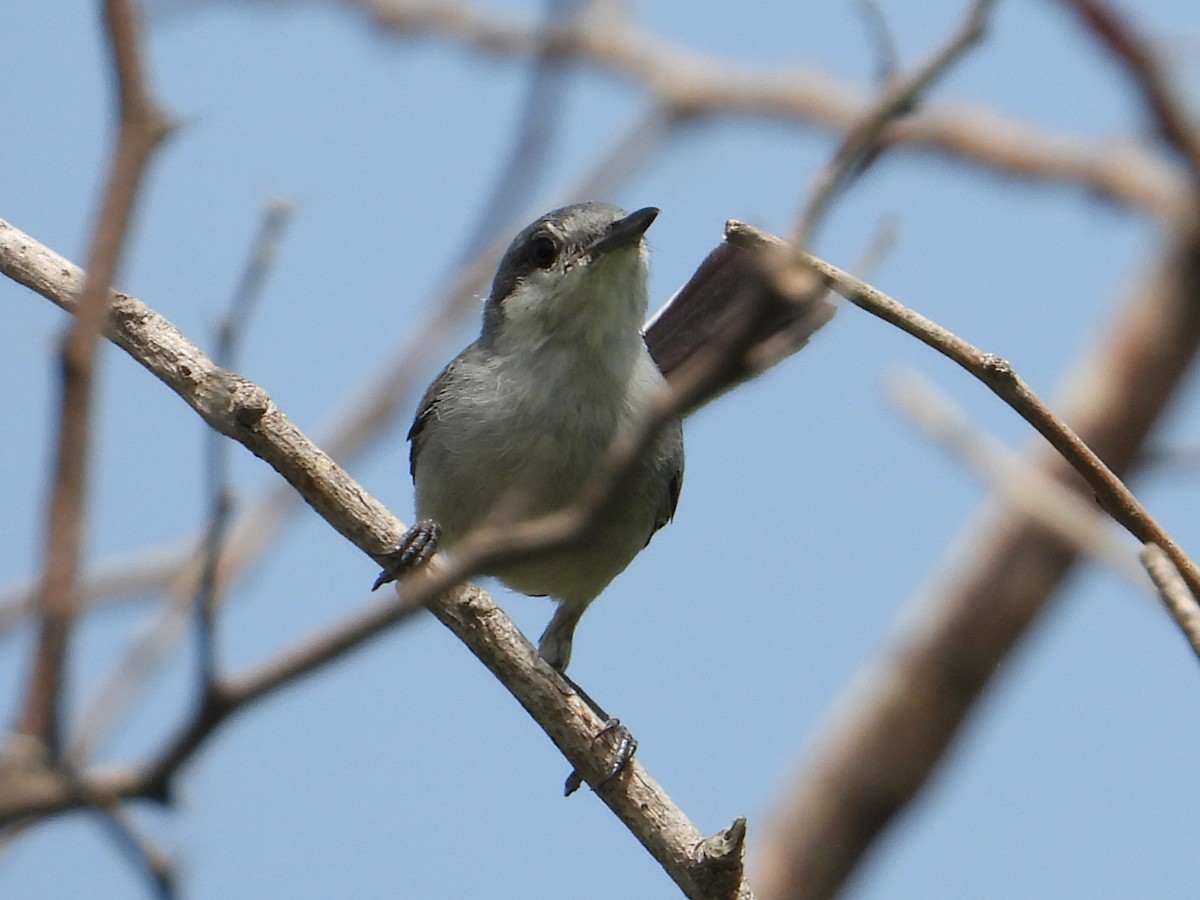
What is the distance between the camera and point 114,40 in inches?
52.2

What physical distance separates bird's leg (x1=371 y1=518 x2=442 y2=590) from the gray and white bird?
26 cm

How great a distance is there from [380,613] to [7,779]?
291 mm

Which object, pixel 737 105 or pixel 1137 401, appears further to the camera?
pixel 737 105

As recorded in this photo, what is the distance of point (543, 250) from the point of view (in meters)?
4.49

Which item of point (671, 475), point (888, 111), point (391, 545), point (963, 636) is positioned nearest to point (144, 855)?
point (888, 111)

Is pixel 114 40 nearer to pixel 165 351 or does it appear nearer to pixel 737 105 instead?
pixel 165 351

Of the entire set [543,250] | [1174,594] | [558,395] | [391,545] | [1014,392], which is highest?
[543,250]

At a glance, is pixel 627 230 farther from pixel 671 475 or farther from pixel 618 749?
pixel 618 749

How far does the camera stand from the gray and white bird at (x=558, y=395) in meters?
4.27

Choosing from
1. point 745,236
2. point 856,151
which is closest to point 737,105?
point 745,236

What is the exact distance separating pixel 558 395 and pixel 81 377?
3108mm

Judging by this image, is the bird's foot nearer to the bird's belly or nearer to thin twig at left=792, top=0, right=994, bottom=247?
the bird's belly

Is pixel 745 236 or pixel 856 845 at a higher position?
pixel 745 236

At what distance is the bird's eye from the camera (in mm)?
4461
